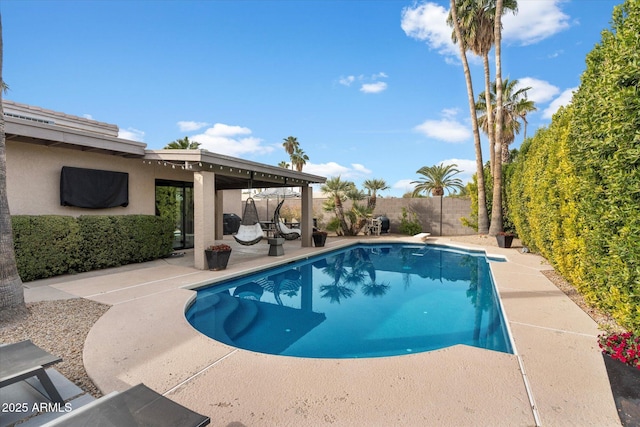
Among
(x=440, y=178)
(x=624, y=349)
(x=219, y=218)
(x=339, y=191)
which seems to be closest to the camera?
(x=624, y=349)

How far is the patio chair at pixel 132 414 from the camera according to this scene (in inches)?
65.9

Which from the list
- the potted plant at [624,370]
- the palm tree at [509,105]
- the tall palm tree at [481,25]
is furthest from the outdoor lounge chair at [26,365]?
the palm tree at [509,105]

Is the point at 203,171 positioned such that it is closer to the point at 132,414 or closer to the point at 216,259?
the point at 216,259

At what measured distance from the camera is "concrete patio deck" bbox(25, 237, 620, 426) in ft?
7.33

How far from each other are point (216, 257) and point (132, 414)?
5933 mm

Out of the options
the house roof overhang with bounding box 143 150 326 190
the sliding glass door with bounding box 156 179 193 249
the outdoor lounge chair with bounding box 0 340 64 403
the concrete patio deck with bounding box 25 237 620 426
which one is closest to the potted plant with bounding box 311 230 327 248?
the house roof overhang with bounding box 143 150 326 190

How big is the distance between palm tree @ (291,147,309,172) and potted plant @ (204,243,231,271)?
32333 mm

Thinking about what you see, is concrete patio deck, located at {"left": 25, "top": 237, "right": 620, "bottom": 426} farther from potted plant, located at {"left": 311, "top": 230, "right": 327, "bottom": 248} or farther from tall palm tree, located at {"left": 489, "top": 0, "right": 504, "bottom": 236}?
tall palm tree, located at {"left": 489, "top": 0, "right": 504, "bottom": 236}

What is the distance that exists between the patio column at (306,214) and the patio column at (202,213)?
487 centimetres

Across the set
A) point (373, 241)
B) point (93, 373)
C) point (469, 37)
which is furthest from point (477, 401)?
point (469, 37)

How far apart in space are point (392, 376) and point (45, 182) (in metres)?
8.49

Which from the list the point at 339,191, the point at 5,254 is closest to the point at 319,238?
the point at 339,191

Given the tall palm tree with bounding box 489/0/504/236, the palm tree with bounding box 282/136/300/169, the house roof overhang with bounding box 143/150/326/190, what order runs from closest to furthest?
the house roof overhang with bounding box 143/150/326/190, the tall palm tree with bounding box 489/0/504/236, the palm tree with bounding box 282/136/300/169

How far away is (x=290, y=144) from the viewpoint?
39812 millimetres
